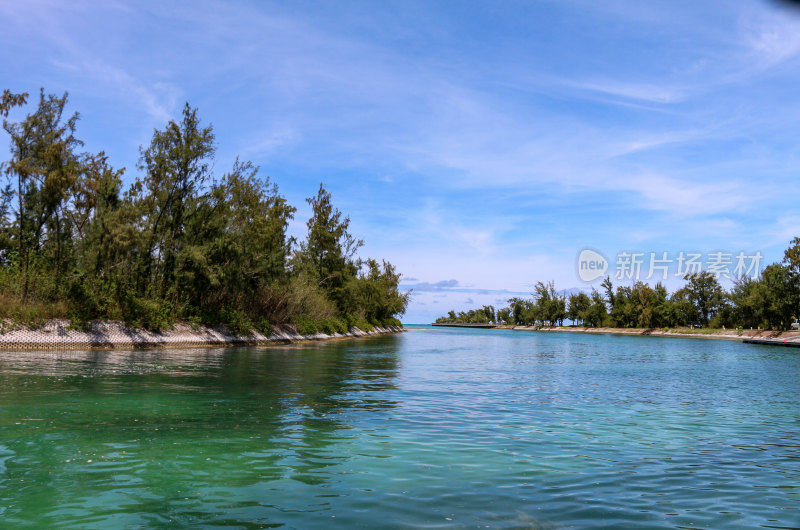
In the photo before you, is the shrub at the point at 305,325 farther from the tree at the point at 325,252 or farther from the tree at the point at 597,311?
→ the tree at the point at 597,311

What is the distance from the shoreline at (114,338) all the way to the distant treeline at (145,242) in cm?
92

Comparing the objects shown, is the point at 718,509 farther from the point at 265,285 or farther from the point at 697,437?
the point at 265,285

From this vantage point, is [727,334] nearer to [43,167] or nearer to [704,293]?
[704,293]

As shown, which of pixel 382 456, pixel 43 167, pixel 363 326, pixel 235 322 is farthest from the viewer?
pixel 363 326

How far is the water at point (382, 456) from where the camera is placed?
7.62 metres

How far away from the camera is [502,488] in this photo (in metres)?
8.95

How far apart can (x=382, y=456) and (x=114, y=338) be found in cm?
3896

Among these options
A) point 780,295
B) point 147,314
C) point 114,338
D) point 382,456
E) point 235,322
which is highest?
point 780,295

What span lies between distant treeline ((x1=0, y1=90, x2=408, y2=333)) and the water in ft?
70.7

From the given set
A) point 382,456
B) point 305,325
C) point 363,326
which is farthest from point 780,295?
point 382,456

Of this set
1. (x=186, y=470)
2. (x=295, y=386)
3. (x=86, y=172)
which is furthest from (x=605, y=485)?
(x=86, y=172)

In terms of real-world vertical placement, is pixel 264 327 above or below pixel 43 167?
below

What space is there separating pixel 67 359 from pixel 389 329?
112 metres

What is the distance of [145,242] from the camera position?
157 feet
